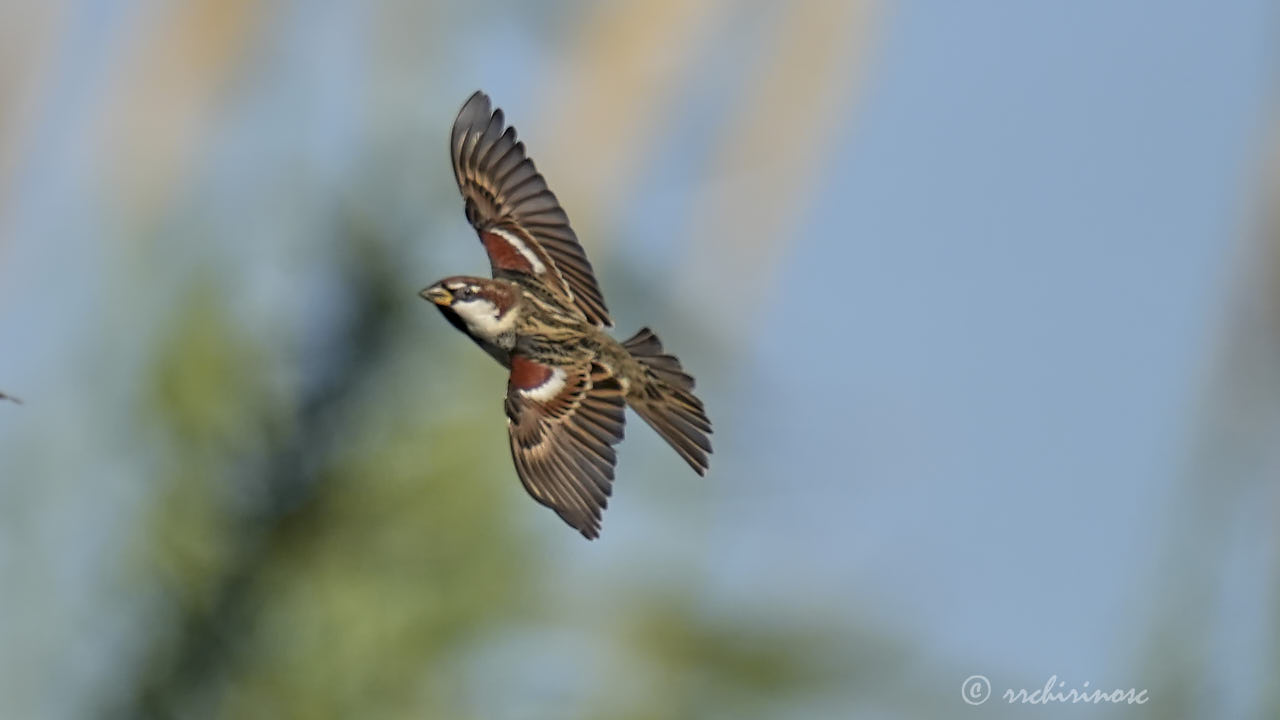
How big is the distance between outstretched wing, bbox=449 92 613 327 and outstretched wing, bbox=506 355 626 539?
48 cm

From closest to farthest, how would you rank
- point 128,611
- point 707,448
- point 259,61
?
1. point 128,611
2. point 707,448
3. point 259,61

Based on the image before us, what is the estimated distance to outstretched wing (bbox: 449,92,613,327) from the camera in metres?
→ 4.23

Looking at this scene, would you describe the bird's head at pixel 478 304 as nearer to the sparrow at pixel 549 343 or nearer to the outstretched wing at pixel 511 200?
the sparrow at pixel 549 343

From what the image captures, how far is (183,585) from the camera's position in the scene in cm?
318

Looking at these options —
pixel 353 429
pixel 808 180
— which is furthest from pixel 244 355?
pixel 808 180

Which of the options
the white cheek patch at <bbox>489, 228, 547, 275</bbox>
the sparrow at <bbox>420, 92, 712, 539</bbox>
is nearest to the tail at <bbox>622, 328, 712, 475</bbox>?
the sparrow at <bbox>420, 92, 712, 539</bbox>

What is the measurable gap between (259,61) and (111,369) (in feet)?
7.00

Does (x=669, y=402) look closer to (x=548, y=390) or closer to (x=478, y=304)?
(x=548, y=390)

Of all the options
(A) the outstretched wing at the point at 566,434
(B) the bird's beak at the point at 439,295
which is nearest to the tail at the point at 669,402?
(A) the outstretched wing at the point at 566,434

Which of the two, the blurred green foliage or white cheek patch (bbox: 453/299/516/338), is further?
white cheek patch (bbox: 453/299/516/338)

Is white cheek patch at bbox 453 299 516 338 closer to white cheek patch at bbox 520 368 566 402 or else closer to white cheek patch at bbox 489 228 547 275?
white cheek patch at bbox 520 368 566 402

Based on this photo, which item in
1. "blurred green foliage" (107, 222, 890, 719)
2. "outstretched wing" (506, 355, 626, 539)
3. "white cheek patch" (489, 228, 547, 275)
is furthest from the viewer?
"white cheek patch" (489, 228, 547, 275)

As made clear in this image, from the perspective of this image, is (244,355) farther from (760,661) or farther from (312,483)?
(760,661)

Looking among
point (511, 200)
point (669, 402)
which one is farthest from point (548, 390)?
point (511, 200)
